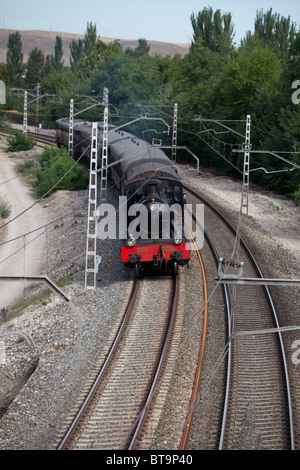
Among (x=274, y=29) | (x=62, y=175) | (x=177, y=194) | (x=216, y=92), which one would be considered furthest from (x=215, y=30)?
(x=177, y=194)

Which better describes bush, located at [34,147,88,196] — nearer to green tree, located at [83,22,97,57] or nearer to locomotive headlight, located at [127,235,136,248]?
locomotive headlight, located at [127,235,136,248]

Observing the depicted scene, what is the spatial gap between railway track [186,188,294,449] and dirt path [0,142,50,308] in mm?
6587

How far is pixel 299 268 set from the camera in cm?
2131

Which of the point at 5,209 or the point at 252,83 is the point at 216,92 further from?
the point at 5,209

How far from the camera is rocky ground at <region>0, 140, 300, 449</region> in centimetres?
A: 1110

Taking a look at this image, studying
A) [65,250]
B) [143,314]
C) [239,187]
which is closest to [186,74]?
[239,187]

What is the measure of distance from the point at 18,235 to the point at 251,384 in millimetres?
21738

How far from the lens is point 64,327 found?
15.1m

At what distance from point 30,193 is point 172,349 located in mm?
29346

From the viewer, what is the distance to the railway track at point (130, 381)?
10.2 metres

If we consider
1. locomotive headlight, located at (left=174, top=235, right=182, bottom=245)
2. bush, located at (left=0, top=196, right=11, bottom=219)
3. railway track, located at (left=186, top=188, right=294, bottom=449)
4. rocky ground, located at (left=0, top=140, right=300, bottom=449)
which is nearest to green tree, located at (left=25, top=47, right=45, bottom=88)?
bush, located at (left=0, top=196, right=11, bottom=219)

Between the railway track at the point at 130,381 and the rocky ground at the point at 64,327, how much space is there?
424mm
